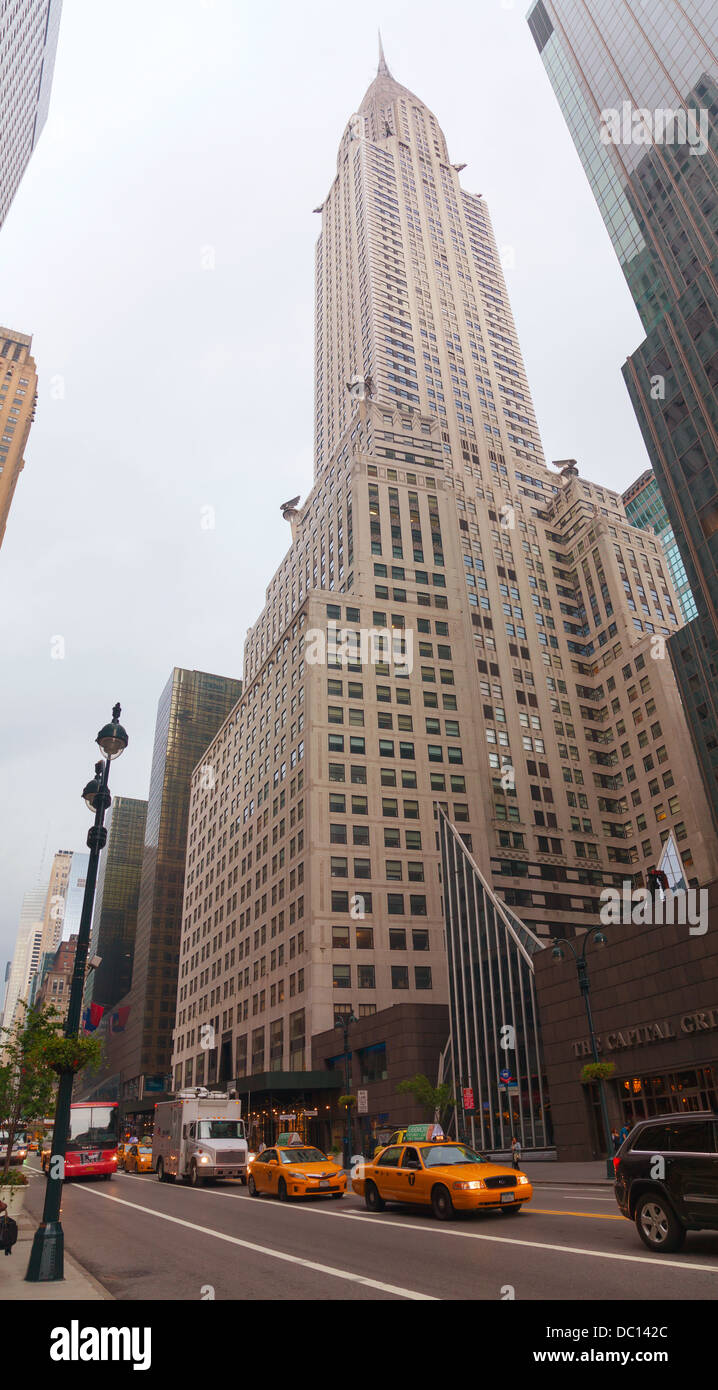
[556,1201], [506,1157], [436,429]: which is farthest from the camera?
[436,429]

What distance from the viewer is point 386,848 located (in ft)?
227

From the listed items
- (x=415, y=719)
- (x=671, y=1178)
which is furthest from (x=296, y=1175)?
(x=415, y=719)

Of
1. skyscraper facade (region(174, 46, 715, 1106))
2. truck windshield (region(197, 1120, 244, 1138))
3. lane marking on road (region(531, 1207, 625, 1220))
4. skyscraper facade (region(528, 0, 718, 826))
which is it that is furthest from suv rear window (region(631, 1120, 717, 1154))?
skyscraper facade (region(528, 0, 718, 826))

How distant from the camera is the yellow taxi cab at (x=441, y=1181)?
1487cm

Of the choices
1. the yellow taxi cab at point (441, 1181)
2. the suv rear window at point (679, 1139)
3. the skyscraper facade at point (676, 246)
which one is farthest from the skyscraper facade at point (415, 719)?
the suv rear window at point (679, 1139)

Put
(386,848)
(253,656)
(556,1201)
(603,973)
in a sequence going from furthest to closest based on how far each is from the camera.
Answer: (253,656) → (386,848) → (603,973) → (556,1201)

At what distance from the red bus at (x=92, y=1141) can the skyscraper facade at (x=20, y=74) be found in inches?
2069

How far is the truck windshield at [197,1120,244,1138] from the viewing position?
30781 mm

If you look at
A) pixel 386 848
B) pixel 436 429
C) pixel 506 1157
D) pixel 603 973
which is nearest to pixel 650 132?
pixel 436 429

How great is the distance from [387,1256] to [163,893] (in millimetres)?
138819
